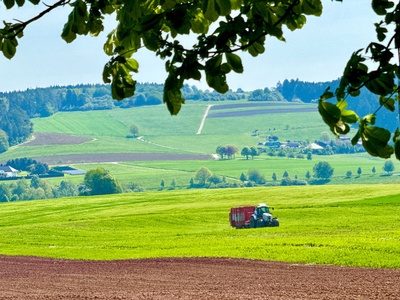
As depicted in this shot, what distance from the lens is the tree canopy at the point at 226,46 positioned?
3.80 m

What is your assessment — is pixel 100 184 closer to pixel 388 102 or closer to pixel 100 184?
pixel 100 184

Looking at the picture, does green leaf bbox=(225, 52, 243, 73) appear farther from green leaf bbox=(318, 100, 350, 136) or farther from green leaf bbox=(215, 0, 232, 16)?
green leaf bbox=(318, 100, 350, 136)

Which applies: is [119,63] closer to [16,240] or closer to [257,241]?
[257,241]

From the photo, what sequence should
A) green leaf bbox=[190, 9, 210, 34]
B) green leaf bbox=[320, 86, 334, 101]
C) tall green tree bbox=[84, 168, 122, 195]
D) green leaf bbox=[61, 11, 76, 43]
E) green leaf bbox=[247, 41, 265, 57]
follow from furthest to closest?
tall green tree bbox=[84, 168, 122, 195], green leaf bbox=[61, 11, 76, 43], green leaf bbox=[247, 41, 265, 57], green leaf bbox=[190, 9, 210, 34], green leaf bbox=[320, 86, 334, 101]

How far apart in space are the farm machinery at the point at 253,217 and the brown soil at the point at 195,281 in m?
28.4

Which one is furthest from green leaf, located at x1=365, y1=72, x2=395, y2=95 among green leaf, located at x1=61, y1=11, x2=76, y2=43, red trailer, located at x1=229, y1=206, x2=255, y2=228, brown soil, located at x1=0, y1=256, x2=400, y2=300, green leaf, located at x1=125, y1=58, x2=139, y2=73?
red trailer, located at x1=229, y1=206, x2=255, y2=228

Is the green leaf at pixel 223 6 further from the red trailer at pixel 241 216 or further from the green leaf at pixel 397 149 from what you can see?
the red trailer at pixel 241 216

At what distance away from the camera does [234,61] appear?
14.5 ft

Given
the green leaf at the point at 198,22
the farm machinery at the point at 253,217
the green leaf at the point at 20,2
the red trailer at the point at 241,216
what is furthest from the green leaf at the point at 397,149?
the red trailer at the point at 241,216

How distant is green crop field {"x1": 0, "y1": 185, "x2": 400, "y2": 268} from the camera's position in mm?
38219

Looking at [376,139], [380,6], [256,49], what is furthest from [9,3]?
[376,139]

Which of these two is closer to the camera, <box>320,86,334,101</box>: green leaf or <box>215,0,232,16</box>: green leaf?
<box>320,86,334,101</box>: green leaf

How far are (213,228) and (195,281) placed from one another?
44.1m

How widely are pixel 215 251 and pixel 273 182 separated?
520 ft
